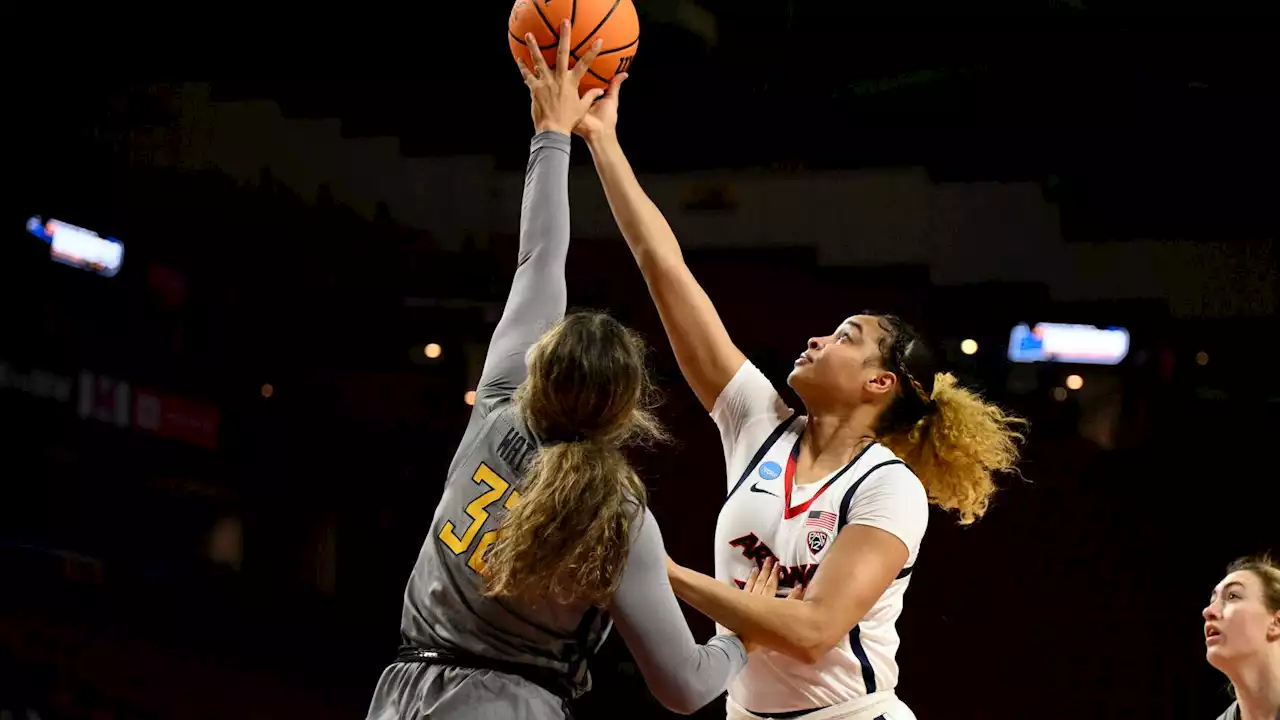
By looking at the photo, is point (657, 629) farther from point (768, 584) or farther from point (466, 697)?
point (768, 584)

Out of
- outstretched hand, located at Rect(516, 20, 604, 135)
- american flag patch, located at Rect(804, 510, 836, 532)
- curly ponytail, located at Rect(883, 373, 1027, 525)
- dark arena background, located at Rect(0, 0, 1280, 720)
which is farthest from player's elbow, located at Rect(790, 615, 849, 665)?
dark arena background, located at Rect(0, 0, 1280, 720)

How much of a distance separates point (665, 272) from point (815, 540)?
2.46 ft

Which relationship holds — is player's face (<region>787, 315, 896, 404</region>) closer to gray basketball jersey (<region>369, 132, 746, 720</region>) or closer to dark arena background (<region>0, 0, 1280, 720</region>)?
gray basketball jersey (<region>369, 132, 746, 720</region>)

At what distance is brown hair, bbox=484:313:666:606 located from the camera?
1.86 metres

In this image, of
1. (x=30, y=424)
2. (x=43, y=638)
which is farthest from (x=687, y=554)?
(x=30, y=424)

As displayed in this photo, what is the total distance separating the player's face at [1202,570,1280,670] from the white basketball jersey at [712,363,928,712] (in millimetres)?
1573

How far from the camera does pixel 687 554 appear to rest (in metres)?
9.94

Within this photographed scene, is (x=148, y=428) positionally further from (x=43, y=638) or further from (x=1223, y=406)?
(x=1223, y=406)

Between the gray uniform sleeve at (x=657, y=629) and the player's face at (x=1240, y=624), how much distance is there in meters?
2.34

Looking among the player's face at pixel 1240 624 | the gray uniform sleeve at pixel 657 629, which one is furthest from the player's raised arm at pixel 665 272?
the player's face at pixel 1240 624

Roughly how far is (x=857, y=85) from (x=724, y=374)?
6820 millimetres

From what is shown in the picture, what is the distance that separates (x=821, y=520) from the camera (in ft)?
8.70

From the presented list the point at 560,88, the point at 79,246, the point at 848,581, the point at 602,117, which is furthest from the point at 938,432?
the point at 79,246

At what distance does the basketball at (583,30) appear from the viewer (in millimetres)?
2879
